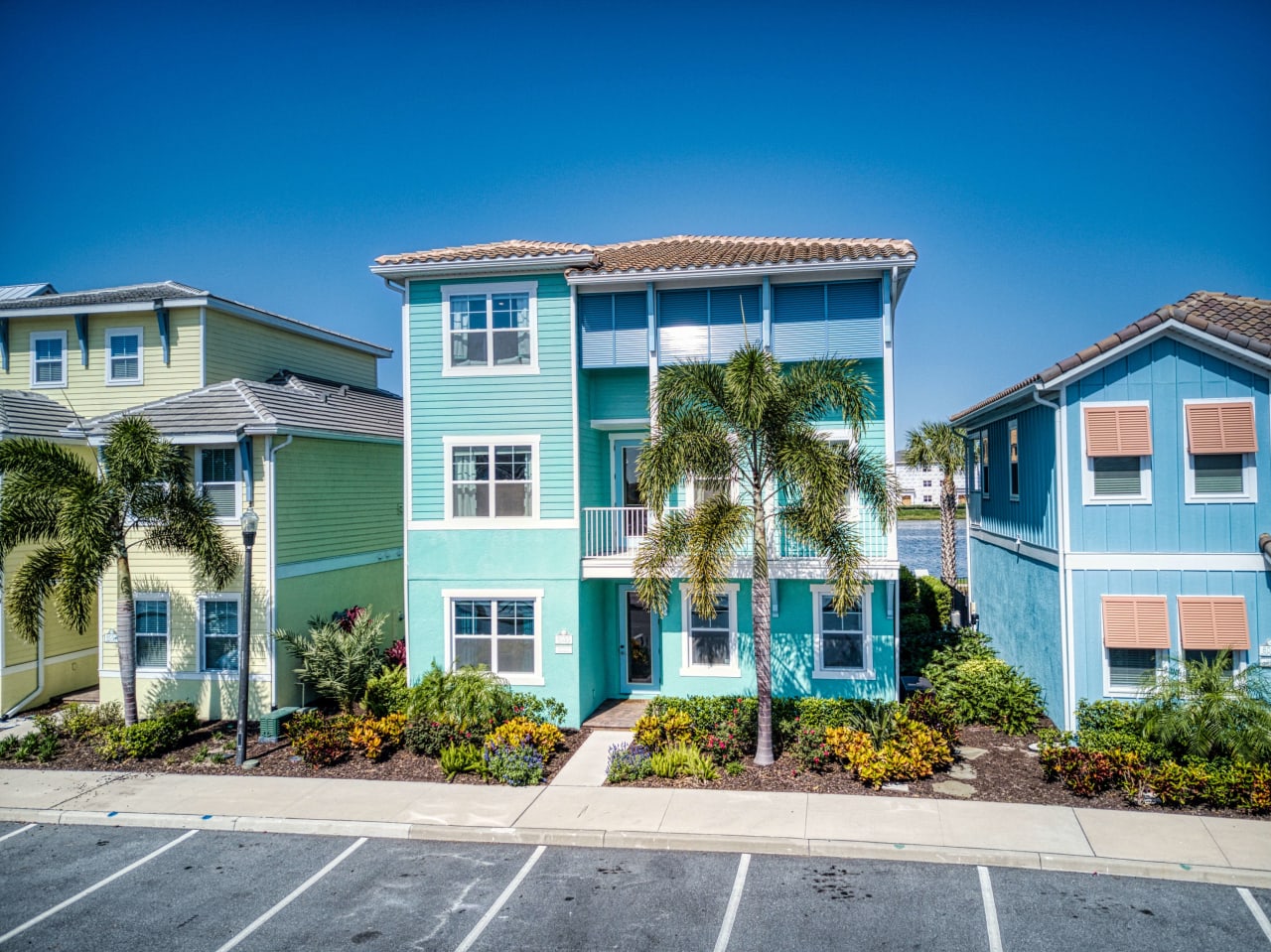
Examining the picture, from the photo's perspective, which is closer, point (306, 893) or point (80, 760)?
point (306, 893)

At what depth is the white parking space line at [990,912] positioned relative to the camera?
776cm

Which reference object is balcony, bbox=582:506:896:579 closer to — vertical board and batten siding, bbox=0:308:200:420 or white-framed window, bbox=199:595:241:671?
white-framed window, bbox=199:595:241:671

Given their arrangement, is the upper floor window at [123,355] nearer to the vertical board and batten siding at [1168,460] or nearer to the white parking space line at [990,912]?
the white parking space line at [990,912]

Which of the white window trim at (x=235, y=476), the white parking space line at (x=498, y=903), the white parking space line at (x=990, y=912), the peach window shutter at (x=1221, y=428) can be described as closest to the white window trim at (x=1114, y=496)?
the peach window shutter at (x=1221, y=428)

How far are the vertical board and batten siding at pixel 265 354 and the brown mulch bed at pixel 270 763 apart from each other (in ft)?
27.6

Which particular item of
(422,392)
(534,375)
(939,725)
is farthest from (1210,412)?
(422,392)

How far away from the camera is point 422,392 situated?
15.7 metres

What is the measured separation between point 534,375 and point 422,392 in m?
2.25

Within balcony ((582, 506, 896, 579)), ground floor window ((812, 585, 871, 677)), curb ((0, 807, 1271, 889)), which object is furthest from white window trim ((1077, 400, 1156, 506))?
curb ((0, 807, 1271, 889))

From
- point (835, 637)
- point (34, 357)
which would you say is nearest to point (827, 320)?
point (835, 637)

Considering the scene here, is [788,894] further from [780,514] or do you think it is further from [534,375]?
[534,375]

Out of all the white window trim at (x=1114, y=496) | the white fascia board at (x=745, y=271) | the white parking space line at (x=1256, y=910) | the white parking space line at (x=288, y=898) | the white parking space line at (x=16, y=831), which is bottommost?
the white parking space line at (x=16, y=831)

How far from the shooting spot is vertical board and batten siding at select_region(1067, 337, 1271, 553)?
12.3 metres

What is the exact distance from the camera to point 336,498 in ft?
58.3
